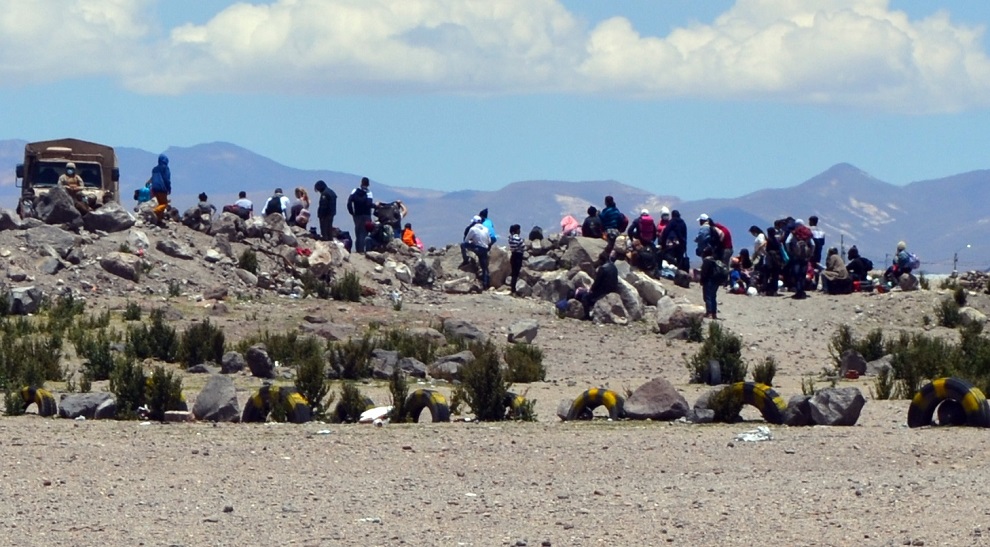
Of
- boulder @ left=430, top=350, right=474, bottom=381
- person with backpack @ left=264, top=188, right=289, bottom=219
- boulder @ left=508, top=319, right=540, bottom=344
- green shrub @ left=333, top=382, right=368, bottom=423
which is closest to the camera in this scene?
green shrub @ left=333, top=382, right=368, bottom=423

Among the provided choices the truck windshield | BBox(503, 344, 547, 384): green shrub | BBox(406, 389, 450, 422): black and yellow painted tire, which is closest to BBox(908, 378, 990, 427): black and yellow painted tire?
BBox(406, 389, 450, 422): black and yellow painted tire

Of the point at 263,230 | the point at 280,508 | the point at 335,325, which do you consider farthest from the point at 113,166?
the point at 280,508

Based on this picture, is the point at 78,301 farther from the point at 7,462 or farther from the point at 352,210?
the point at 7,462

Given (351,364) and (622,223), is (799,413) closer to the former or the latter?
(351,364)

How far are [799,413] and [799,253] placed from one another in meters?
18.1

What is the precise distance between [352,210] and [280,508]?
25723mm

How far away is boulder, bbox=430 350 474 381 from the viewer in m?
20.0

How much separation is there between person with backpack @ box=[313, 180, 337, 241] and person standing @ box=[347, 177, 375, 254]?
0.38m

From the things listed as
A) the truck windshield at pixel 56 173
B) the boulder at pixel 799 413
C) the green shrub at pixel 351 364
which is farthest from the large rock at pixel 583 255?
the boulder at pixel 799 413

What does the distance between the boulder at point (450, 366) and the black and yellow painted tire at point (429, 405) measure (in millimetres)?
4505

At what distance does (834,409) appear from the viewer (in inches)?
550

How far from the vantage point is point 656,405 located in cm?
1477

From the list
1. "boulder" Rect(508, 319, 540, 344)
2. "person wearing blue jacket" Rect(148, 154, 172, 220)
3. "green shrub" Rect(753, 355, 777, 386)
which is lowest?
"green shrub" Rect(753, 355, 777, 386)

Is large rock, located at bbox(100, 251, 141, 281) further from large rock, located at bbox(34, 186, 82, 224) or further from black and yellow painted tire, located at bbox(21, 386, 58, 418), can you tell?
black and yellow painted tire, located at bbox(21, 386, 58, 418)
